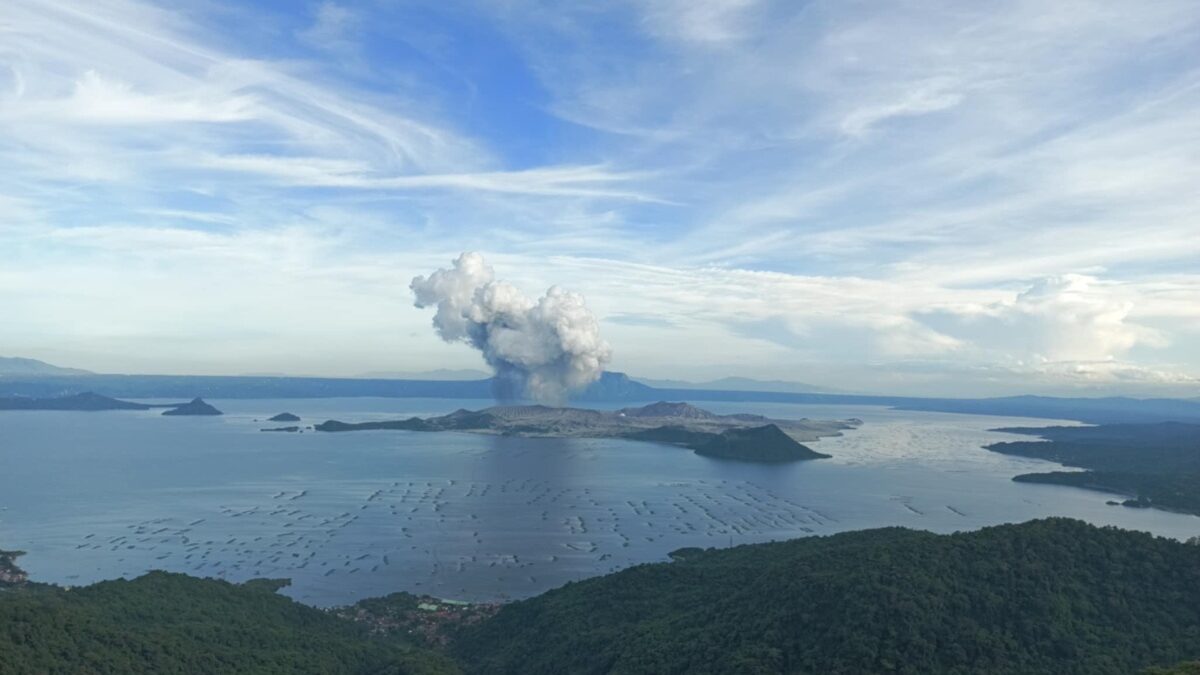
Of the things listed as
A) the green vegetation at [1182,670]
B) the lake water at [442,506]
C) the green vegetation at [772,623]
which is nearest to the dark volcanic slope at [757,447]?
the lake water at [442,506]

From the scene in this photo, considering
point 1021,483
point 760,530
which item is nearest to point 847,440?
point 1021,483

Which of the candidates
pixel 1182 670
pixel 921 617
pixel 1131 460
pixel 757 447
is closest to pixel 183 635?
pixel 921 617

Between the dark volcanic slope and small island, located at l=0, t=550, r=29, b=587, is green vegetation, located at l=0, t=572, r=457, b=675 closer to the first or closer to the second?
small island, located at l=0, t=550, r=29, b=587

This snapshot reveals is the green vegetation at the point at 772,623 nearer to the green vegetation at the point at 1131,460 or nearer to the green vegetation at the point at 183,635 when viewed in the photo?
the green vegetation at the point at 183,635

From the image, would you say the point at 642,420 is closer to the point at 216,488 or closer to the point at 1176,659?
the point at 216,488

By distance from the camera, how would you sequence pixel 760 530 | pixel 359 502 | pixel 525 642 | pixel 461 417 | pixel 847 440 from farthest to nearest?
1. pixel 461 417
2. pixel 847 440
3. pixel 359 502
4. pixel 760 530
5. pixel 525 642

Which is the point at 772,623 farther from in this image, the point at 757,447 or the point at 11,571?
the point at 757,447
